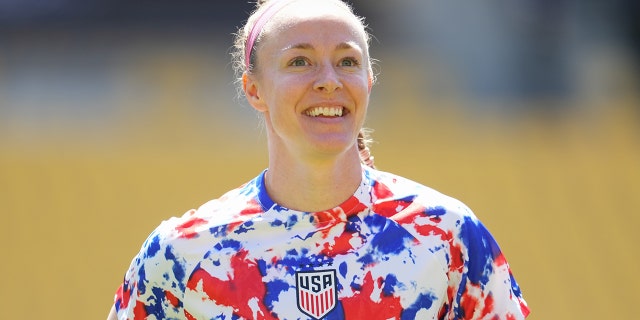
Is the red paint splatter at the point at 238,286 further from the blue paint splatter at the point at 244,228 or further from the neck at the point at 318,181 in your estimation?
the neck at the point at 318,181

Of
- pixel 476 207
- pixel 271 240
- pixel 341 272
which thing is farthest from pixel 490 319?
pixel 476 207

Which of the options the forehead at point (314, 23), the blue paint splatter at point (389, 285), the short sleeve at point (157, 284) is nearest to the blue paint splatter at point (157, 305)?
the short sleeve at point (157, 284)

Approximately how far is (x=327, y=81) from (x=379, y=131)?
18.2 feet

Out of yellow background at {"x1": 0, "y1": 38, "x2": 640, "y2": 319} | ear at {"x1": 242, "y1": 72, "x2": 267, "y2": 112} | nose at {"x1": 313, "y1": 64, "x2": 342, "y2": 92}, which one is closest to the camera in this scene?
nose at {"x1": 313, "y1": 64, "x2": 342, "y2": 92}

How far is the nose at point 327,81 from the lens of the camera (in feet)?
8.60

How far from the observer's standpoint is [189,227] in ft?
9.26

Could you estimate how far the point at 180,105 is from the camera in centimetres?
852

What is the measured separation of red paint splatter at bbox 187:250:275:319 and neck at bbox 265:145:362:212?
19cm

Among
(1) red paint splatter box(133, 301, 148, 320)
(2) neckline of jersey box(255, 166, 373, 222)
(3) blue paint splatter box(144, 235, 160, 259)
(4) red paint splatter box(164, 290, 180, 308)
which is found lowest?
(1) red paint splatter box(133, 301, 148, 320)

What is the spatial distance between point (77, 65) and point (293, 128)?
23.8ft

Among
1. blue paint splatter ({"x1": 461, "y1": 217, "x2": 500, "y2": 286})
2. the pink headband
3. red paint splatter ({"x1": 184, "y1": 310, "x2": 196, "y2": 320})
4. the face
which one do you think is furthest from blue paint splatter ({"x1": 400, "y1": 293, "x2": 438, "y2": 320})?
the pink headband

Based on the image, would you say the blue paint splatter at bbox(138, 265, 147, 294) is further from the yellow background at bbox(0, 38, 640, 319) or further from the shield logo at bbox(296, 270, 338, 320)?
the yellow background at bbox(0, 38, 640, 319)

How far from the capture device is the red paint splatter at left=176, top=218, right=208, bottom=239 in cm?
280

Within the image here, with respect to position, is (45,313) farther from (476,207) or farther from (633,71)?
(633,71)
